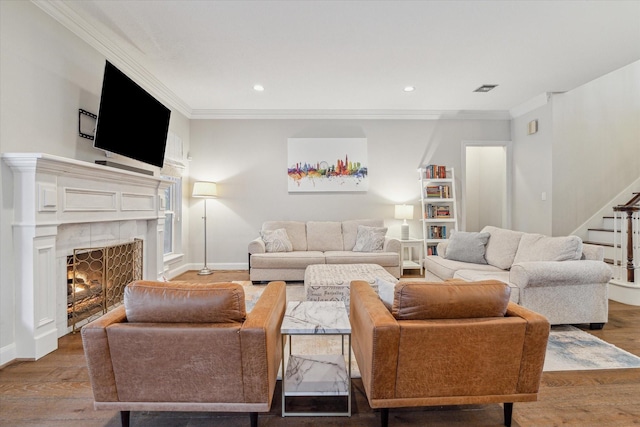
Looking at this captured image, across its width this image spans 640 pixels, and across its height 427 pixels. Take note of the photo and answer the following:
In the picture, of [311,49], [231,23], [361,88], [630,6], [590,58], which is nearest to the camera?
[630,6]

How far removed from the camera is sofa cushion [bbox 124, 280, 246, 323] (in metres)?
1.39

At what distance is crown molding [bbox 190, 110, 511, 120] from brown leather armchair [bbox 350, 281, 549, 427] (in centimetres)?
430

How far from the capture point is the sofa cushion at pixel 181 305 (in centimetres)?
139

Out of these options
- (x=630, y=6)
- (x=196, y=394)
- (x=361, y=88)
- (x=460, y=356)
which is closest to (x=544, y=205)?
(x=630, y=6)

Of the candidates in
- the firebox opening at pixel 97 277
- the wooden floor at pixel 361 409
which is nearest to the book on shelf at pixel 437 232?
the wooden floor at pixel 361 409

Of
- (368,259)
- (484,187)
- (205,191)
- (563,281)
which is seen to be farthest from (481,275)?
(484,187)

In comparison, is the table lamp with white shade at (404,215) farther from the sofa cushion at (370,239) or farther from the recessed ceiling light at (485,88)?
the recessed ceiling light at (485,88)

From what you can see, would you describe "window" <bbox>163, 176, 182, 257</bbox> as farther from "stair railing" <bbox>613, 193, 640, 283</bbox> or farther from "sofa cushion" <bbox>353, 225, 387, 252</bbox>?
"stair railing" <bbox>613, 193, 640, 283</bbox>

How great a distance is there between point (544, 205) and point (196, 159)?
17.6 feet

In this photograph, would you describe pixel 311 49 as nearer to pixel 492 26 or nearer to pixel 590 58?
pixel 492 26

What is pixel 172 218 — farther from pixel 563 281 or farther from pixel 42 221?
pixel 563 281

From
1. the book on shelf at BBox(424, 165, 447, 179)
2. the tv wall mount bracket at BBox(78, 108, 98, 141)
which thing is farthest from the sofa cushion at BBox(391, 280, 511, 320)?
the book on shelf at BBox(424, 165, 447, 179)

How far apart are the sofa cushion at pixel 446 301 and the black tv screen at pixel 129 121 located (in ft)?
9.01

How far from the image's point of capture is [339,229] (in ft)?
16.8
